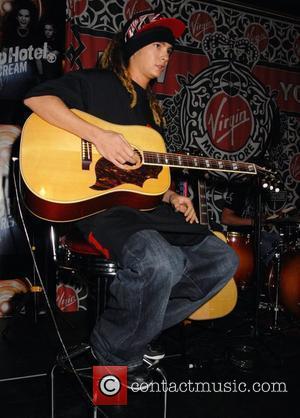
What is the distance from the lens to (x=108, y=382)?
139cm

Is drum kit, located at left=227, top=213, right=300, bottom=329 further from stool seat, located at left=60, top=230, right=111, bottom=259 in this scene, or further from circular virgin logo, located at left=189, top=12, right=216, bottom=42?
circular virgin logo, located at left=189, top=12, right=216, bottom=42

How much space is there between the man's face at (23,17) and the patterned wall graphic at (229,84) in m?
0.75

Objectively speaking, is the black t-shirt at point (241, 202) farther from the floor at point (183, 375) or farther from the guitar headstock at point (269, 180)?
the guitar headstock at point (269, 180)

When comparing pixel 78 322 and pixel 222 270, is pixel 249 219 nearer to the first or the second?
pixel 78 322

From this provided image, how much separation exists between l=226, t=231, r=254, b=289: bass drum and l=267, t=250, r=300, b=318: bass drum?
55 centimetres

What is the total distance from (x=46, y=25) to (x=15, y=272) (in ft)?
7.38

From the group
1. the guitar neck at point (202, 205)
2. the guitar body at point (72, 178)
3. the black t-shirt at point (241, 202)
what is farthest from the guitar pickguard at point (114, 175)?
the black t-shirt at point (241, 202)

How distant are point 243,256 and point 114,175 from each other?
2.54m

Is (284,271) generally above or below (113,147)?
below

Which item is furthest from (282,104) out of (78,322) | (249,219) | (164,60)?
(78,322)

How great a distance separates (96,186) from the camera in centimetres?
158

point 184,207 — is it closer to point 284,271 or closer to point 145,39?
point 145,39

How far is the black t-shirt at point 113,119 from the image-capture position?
1.50 meters

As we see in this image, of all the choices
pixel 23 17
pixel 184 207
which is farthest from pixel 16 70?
pixel 184 207
